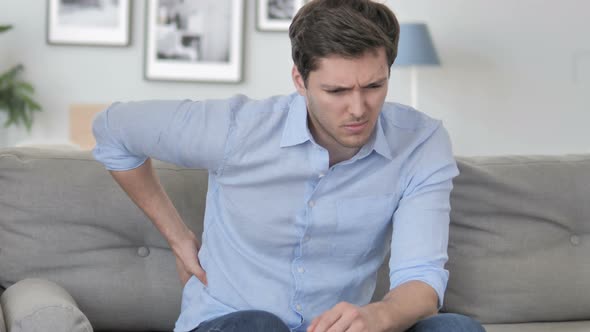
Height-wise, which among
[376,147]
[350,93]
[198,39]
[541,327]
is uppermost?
[198,39]

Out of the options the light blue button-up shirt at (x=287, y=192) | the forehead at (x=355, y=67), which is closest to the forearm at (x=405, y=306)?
the light blue button-up shirt at (x=287, y=192)

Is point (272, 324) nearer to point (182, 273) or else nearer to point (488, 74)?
point (182, 273)

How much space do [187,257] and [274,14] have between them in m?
3.63

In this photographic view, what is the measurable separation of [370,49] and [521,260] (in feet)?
2.76

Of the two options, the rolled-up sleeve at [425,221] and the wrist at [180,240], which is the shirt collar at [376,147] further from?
the wrist at [180,240]

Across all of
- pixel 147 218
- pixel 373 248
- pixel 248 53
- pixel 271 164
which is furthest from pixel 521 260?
pixel 248 53

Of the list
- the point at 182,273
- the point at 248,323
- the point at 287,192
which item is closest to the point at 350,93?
the point at 287,192

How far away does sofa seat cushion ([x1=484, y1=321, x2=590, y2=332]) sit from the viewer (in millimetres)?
2125

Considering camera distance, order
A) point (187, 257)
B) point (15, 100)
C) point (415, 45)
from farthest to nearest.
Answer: point (15, 100) < point (415, 45) < point (187, 257)

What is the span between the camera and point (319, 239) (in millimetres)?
1761

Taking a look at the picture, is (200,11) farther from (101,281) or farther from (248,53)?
(101,281)

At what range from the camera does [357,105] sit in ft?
5.40

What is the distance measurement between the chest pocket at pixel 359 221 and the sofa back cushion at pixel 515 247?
1.53 ft

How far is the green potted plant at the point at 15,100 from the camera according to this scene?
5.08m
